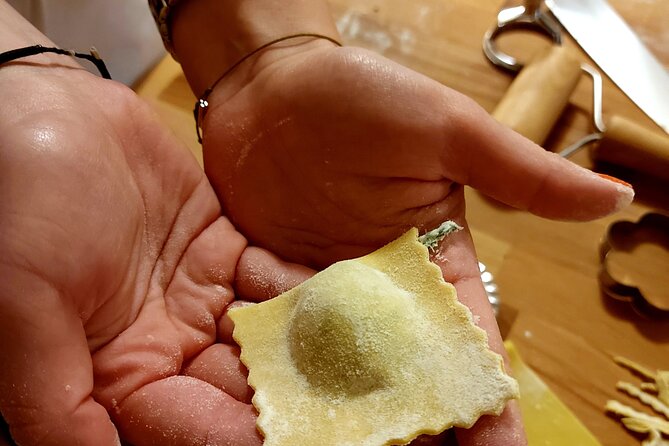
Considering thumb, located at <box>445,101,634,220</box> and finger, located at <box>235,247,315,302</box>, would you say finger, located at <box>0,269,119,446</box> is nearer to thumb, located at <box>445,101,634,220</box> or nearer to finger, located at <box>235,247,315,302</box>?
finger, located at <box>235,247,315,302</box>

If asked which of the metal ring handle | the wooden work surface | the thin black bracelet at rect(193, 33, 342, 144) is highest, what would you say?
the thin black bracelet at rect(193, 33, 342, 144)

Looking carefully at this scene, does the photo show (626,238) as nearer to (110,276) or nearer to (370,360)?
(370,360)

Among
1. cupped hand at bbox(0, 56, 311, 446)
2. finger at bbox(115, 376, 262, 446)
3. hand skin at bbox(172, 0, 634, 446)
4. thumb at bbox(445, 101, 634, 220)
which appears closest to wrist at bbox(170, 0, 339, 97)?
hand skin at bbox(172, 0, 634, 446)

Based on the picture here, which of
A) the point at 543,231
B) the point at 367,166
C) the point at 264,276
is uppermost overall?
the point at 367,166

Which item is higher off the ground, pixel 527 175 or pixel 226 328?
pixel 527 175

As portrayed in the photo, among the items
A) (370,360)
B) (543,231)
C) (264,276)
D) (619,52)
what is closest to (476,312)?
(370,360)

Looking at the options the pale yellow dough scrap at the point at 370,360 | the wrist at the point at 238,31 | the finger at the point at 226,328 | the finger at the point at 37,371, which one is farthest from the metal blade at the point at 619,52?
the finger at the point at 37,371
